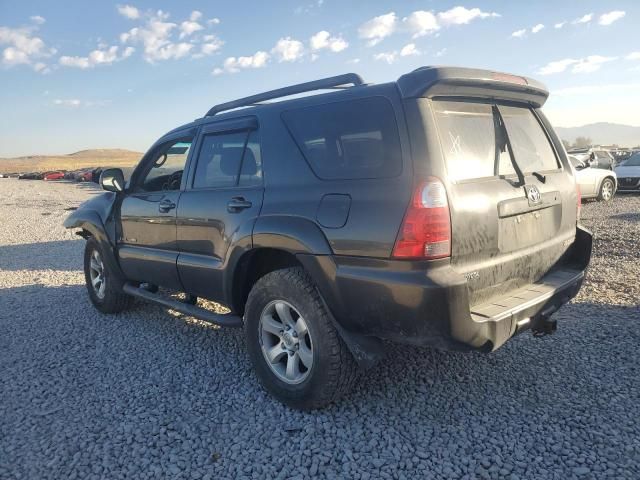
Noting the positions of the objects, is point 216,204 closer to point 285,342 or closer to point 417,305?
point 285,342

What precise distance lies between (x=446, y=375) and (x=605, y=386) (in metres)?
1.02

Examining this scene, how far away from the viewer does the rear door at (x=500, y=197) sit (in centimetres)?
272

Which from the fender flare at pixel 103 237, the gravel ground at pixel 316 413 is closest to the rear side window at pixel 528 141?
the gravel ground at pixel 316 413

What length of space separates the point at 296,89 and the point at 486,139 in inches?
52.5

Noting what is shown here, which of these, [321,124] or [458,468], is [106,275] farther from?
[458,468]

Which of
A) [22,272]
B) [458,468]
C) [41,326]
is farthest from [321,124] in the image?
[22,272]

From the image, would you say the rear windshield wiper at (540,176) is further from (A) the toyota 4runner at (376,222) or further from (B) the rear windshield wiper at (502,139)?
(B) the rear windshield wiper at (502,139)

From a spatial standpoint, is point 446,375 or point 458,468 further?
point 446,375

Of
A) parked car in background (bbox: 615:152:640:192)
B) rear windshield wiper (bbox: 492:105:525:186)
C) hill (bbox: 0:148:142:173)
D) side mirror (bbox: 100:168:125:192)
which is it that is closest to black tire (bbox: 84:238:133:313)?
side mirror (bbox: 100:168:125:192)

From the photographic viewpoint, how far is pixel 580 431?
A: 2836 mm

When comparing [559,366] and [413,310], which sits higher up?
[413,310]

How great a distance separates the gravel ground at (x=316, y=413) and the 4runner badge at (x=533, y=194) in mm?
1266

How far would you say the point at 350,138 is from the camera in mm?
2996

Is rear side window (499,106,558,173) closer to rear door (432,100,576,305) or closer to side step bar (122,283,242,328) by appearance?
rear door (432,100,576,305)
